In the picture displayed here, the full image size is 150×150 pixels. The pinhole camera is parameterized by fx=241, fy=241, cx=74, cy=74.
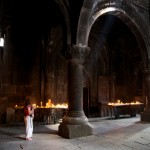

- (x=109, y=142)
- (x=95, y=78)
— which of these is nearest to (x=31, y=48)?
(x=95, y=78)

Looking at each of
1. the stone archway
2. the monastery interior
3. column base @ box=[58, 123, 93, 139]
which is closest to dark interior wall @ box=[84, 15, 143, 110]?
the monastery interior

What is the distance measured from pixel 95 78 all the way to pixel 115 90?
1865 millimetres

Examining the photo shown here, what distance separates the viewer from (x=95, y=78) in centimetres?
1448

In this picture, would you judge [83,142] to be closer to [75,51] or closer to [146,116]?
[75,51]

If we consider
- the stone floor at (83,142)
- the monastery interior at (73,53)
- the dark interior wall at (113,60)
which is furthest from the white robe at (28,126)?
the dark interior wall at (113,60)

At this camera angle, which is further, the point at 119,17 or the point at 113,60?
the point at 113,60

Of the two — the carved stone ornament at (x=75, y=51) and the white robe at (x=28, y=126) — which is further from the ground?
the carved stone ornament at (x=75, y=51)

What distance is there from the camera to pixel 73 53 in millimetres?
7648

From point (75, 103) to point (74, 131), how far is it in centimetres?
88

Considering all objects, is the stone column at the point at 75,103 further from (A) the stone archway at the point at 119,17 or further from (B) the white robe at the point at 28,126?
(B) the white robe at the point at 28,126

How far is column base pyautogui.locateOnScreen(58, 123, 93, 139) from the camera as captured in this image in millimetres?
7199

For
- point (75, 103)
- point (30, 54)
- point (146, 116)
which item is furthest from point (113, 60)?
point (75, 103)

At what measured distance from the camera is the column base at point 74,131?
23.6 feet

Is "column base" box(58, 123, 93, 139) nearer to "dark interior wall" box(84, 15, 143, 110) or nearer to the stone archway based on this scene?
the stone archway
